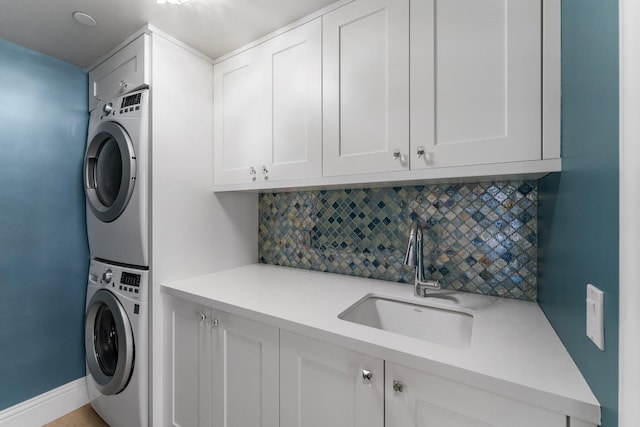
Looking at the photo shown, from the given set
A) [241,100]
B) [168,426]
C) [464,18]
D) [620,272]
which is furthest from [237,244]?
[620,272]

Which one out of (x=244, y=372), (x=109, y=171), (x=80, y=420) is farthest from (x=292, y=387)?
(x=80, y=420)

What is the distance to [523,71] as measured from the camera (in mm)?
939

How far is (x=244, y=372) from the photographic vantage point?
1.21 m

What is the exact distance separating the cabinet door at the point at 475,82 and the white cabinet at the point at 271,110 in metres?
0.49

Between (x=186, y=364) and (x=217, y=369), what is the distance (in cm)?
26

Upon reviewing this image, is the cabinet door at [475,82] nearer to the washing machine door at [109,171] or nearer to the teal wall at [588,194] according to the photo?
the teal wall at [588,194]

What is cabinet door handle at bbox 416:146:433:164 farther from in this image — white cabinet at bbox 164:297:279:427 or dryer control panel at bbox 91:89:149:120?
dryer control panel at bbox 91:89:149:120

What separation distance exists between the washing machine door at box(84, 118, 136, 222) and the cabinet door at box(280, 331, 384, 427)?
3.87 feet

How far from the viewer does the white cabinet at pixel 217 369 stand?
45.2 inches

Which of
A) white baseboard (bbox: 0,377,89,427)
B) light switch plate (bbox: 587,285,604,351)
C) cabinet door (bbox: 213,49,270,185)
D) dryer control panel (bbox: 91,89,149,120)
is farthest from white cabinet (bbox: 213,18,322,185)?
white baseboard (bbox: 0,377,89,427)

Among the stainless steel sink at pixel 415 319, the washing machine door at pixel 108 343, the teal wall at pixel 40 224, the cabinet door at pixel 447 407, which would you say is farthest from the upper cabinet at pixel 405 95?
the teal wall at pixel 40 224

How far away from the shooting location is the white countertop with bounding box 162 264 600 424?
2.24ft

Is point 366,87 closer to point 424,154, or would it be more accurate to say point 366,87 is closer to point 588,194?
point 424,154

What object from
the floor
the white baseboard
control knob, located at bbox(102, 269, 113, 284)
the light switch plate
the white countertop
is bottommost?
the floor
